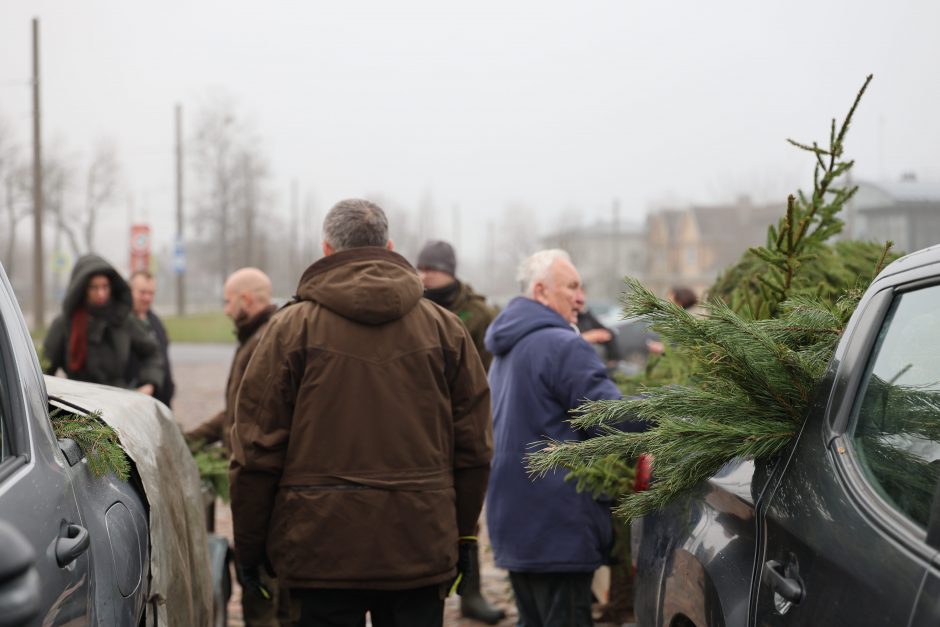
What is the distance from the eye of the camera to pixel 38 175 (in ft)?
97.0

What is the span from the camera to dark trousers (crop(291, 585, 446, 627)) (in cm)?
377

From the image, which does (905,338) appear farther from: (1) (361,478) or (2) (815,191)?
(1) (361,478)

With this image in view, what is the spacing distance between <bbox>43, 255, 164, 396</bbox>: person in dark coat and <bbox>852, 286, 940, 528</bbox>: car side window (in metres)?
5.71

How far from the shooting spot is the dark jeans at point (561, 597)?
4676 millimetres

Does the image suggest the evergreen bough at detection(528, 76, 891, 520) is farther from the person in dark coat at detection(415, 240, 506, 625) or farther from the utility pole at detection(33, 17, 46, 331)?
the utility pole at detection(33, 17, 46, 331)

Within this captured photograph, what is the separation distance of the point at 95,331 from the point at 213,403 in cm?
1128

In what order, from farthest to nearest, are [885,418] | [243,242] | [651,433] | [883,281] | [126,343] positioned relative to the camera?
[243,242], [126,343], [651,433], [883,281], [885,418]

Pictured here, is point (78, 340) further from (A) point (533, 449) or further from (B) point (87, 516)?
(B) point (87, 516)

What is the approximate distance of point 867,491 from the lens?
7.29ft

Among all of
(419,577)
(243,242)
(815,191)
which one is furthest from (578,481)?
(243,242)

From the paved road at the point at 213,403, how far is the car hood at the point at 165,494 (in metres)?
2.20

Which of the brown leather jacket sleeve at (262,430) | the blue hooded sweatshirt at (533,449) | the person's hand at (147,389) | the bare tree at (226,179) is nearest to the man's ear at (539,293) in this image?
the blue hooded sweatshirt at (533,449)

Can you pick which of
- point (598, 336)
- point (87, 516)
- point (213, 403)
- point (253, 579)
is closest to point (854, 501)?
point (87, 516)

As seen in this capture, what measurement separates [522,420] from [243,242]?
47.5 metres
